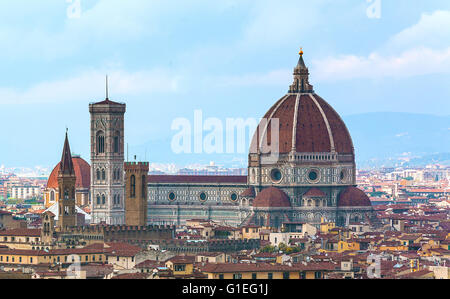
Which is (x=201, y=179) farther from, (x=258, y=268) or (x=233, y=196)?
(x=258, y=268)

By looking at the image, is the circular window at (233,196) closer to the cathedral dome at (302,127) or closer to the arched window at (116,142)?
the cathedral dome at (302,127)

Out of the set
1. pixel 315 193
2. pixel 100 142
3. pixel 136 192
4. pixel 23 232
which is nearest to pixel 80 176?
pixel 100 142

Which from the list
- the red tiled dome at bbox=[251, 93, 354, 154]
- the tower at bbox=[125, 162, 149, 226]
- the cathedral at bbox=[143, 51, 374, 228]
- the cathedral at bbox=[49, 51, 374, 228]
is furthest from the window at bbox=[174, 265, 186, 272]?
the red tiled dome at bbox=[251, 93, 354, 154]

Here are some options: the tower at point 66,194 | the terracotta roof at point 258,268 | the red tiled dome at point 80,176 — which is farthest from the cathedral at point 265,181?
the terracotta roof at point 258,268

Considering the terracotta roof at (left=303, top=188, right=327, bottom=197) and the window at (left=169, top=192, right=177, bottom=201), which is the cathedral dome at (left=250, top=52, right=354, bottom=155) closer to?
the terracotta roof at (left=303, top=188, right=327, bottom=197)
